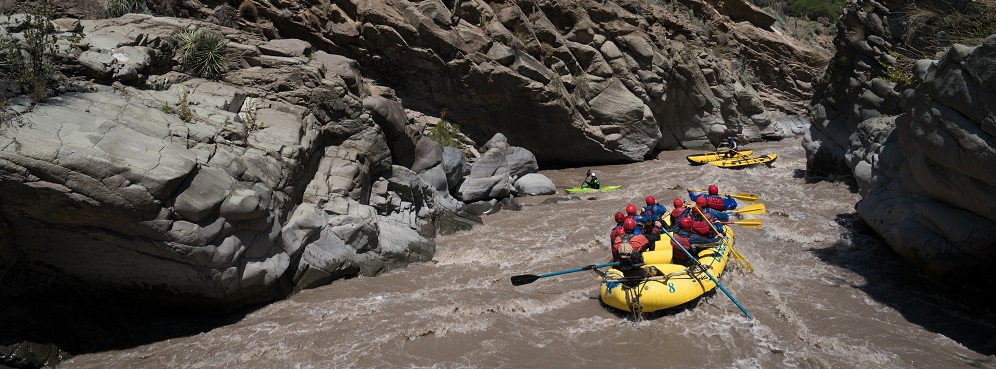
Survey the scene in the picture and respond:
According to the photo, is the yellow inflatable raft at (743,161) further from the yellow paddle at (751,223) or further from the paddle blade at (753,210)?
the yellow paddle at (751,223)

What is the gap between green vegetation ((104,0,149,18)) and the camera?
10.5 meters

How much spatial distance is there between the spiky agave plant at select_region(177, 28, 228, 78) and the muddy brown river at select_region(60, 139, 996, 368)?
167 inches

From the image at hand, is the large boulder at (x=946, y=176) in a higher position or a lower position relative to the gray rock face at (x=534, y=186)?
higher

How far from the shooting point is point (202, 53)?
31.3ft

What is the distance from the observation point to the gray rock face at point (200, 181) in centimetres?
588

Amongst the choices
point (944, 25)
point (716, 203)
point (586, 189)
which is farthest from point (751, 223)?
point (586, 189)

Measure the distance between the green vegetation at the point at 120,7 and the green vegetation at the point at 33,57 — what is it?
9.82 feet

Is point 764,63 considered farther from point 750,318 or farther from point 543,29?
point 750,318

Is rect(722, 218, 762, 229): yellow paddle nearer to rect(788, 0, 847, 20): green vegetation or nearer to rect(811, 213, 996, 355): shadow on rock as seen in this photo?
rect(811, 213, 996, 355): shadow on rock

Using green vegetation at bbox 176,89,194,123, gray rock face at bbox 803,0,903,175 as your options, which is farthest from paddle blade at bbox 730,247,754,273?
green vegetation at bbox 176,89,194,123

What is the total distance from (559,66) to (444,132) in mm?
4492

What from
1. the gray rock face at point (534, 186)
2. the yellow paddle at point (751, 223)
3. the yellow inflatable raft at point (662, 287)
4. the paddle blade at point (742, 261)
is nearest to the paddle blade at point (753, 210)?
the yellow paddle at point (751, 223)

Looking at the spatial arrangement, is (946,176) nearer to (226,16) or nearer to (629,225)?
(629,225)

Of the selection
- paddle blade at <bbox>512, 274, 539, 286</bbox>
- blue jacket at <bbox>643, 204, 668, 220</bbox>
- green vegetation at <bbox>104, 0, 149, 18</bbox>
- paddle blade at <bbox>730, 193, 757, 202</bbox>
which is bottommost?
paddle blade at <bbox>730, 193, 757, 202</bbox>
